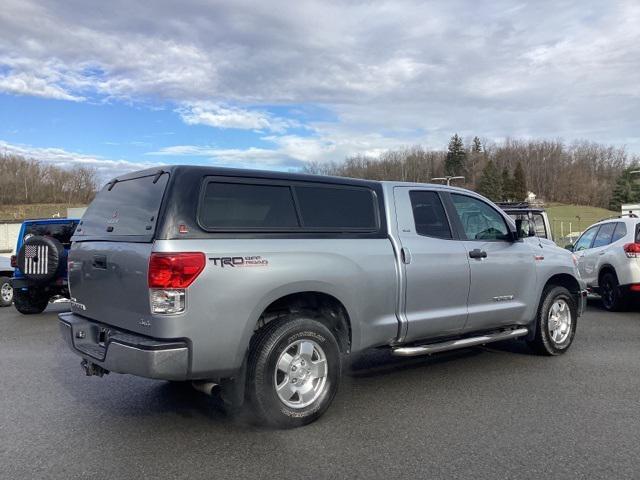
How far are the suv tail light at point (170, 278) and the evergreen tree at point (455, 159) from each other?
99541 millimetres

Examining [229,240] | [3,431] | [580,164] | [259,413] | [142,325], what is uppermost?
[580,164]

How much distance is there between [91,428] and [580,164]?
413 ft

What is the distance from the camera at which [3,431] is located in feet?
14.3

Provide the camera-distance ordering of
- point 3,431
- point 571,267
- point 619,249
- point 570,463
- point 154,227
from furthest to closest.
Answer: point 619,249 < point 571,267 < point 3,431 < point 154,227 < point 570,463

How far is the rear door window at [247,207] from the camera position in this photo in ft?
13.3

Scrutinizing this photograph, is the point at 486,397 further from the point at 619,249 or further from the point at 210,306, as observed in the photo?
the point at 619,249

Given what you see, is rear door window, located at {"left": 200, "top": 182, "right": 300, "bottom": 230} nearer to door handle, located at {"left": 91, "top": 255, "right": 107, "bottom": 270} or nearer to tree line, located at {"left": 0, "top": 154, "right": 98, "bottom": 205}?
door handle, located at {"left": 91, "top": 255, "right": 107, "bottom": 270}

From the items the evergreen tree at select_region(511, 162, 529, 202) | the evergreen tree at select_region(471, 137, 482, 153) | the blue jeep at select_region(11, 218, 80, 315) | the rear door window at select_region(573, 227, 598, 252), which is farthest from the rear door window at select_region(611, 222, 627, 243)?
the evergreen tree at select_region(471, 137, 482, 153)

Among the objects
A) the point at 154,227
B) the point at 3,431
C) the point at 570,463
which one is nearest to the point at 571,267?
the point at 570,463

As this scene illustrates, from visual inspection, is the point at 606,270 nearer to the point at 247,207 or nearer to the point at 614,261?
the point at 614,261

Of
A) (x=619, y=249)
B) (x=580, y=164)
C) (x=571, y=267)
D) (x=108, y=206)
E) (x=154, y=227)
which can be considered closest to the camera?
(x=154, y=227)

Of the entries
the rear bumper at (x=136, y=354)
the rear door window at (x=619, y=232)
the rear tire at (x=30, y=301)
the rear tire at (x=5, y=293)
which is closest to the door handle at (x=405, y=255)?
the rear bumper at (x=136, y=354)

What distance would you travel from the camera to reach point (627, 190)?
85.0 meters

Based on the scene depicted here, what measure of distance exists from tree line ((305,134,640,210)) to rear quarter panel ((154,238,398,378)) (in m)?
85.7
